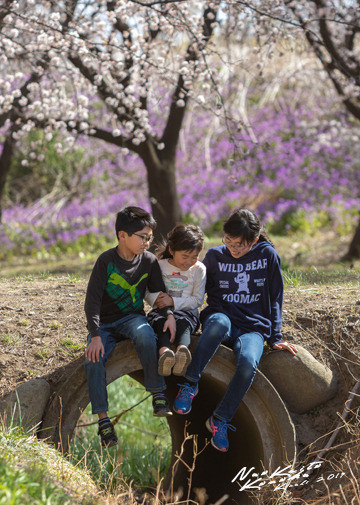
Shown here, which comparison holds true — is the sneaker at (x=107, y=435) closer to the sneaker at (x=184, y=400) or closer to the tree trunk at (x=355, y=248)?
the sneaker at (x=184, y=400)

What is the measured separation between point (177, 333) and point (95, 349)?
59cm

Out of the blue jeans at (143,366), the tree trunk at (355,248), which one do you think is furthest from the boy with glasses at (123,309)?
the tree trunk at (355,248)

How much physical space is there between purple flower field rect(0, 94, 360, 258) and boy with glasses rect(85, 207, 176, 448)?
7.71 metres

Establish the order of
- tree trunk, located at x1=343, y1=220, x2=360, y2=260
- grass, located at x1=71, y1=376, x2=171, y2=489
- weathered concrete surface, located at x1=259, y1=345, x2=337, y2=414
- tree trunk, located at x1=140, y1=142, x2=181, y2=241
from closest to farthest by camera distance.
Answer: weathered concrete surface, located at x1=259, y1=345, x2=337, y2=414 → grass, located at x1=71, y1=376, x2=171, y2=489 → tree trunk, located at x1=140, y1=142, x2=181, y2=241 → tree trunk, located at x1=343, y1=220, x2=360, y2=260

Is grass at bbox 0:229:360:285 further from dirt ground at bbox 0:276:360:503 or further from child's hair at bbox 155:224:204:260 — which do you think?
child's hair at bbox 155:224:204:260

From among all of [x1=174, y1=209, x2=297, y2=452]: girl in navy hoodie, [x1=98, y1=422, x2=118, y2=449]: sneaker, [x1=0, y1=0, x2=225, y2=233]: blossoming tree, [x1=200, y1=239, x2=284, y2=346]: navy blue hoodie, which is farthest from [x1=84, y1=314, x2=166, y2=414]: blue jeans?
[x1=0, y1=0, x2=225, y2=233]: blossoming tree

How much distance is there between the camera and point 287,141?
14.9 meters

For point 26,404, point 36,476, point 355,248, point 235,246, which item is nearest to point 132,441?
point 26,404

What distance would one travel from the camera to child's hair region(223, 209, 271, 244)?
4.37m

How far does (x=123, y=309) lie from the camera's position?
4.41 metres

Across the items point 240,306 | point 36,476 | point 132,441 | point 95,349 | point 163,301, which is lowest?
point 132,441

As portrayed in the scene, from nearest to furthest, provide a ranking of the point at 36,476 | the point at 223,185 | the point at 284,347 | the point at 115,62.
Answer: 1. the point at 36,476
2. the point at 284,347
3. the point at 115,62
4. the point at 223,185

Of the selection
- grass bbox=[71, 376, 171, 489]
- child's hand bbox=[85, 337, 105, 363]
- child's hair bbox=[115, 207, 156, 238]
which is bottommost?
grass bbox=[71, 376, 171, 489]

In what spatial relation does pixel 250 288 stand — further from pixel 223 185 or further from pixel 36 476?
pixel 223 185
